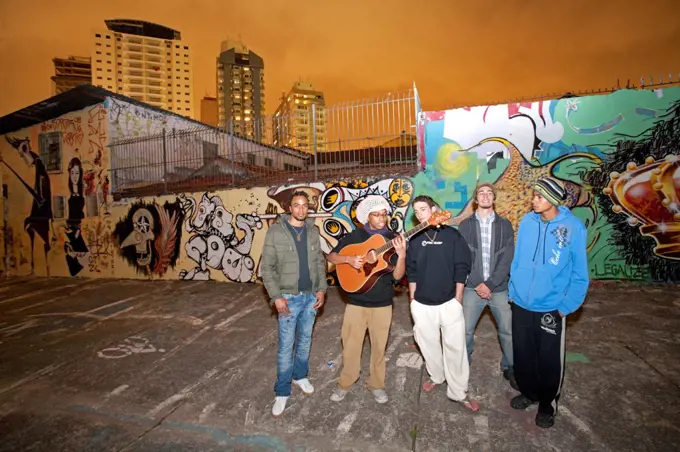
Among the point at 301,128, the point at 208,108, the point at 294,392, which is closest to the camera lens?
the point at 294,392

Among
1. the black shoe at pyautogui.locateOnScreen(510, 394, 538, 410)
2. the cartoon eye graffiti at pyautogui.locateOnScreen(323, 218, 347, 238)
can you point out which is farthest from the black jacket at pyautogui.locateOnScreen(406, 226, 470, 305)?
the cartoon eye graffiti at pyautogui.locateOnScreen(323, 218, 347, 238)

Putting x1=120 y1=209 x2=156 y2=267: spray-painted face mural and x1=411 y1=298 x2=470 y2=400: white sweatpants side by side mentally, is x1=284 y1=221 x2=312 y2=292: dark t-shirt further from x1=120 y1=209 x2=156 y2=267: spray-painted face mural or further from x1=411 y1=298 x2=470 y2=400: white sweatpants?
x1=120 y1=209 x2=156 y2=267: spray-painted face mural

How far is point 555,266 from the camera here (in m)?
2.63

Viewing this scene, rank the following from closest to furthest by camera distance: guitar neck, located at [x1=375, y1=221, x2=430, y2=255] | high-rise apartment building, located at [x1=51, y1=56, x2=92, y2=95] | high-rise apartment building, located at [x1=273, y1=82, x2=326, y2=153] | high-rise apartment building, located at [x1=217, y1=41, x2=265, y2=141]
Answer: guitar neck, located at [x1=375, y1=221, x2=430, y2=255] → high-rise apartment building, located at [x1=273, y1=82, x2=326, y2=153] → high-rise apartment building, located at [x1=51, y1=56, x2=92, y2=95] → high-rise apartment building, located at [x1=217, y1=41, x2=265, y2=141]

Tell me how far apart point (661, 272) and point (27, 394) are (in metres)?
10.8

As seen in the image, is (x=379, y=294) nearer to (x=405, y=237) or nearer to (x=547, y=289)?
(x=405, y=237)

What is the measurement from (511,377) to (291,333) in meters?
2.25

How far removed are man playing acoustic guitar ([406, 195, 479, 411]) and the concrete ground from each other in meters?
0.34

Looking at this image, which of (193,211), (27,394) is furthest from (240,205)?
(27,394)

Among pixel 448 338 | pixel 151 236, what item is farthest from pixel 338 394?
pixel 151 236

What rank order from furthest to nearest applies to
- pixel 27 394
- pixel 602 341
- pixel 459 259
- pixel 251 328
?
1. pixel 251 328
2. pixel 602 341
3. pixel 27 394
4. pixel 459 259

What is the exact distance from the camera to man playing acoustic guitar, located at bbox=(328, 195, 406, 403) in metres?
3.10

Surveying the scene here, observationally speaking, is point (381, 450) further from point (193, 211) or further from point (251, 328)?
point (193, 211)

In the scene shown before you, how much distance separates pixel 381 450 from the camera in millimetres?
2555
